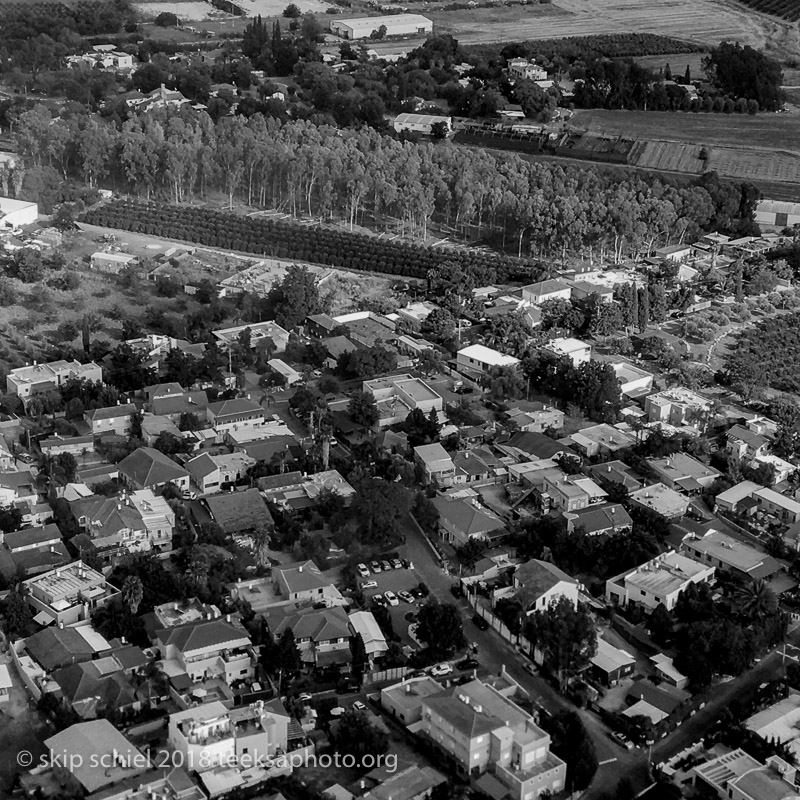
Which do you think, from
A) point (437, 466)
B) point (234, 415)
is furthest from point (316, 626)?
point (234, 415)

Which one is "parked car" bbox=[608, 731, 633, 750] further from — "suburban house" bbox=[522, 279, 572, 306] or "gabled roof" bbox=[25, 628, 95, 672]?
"suburban house" bbox=[522, 279, 572, 306]

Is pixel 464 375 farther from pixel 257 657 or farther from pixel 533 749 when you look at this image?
pixel 533 749

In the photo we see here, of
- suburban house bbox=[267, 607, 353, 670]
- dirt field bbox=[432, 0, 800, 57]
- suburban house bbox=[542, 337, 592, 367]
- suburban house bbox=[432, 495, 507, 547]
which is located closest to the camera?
suburban house bbox=[267, 607, 353, 670]

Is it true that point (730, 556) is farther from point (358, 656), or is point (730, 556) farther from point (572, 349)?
point (572, 349)

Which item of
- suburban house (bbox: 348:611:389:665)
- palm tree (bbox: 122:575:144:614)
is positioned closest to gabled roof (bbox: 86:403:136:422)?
palm tree (bbox: 122:575:144:614)

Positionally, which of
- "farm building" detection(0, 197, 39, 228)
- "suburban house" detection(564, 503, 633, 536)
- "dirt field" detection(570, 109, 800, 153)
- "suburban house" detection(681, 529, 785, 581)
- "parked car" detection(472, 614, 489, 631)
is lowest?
"parked car" detection(472, 614, 489, 631)

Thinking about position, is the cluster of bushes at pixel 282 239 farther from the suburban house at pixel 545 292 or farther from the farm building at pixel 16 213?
the suburban house at pixel 545 292

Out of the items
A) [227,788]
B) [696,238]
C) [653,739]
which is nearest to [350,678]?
[227,788]
